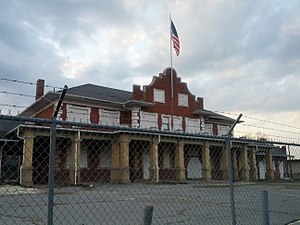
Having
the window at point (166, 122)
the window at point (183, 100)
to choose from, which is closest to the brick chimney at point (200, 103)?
the window at point (183, 100)

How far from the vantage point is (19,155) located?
28.0m

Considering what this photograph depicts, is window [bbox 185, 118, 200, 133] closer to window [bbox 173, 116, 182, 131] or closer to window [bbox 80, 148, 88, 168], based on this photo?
window [bbox 173, 116, 182, 131]

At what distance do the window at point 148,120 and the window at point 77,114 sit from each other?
534 centimetres

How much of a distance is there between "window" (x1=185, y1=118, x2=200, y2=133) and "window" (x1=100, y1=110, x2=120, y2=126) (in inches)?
313

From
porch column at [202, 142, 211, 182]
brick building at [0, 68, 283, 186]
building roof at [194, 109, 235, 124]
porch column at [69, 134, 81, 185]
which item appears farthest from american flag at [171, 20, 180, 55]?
porch column at [69, 134, 81, 185]

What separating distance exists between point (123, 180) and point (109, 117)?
326 inches

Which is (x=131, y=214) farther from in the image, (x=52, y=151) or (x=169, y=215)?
(x=52, y=151)

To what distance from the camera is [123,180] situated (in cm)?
2466

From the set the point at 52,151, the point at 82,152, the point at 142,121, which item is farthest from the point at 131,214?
the point at 142,121

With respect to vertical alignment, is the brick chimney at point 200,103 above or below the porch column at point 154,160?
above

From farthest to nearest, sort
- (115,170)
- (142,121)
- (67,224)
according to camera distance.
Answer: (142,121) → (115,170) → (67,224)

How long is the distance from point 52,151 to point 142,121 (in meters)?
28.8

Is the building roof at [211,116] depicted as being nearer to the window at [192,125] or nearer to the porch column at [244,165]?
the window at [192,125]

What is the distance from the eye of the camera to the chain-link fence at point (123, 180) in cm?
986
